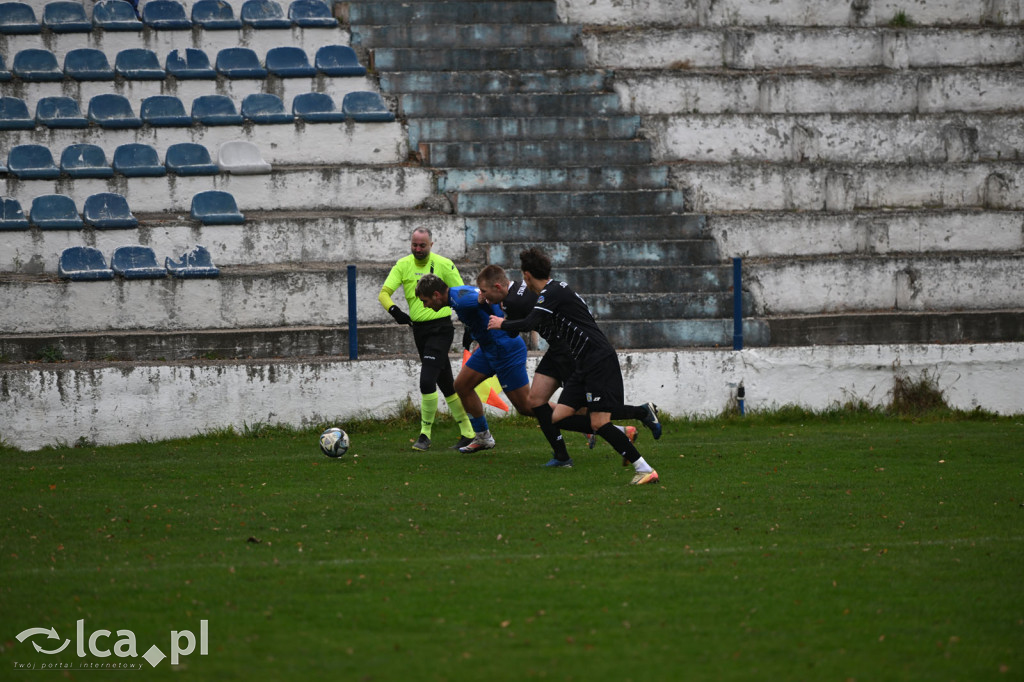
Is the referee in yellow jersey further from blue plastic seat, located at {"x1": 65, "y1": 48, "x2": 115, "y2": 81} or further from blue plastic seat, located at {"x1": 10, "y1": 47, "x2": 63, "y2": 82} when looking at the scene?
blue plastic seat, located at {"x1": 10, "y1": 47, "x2": 63, "y2": 82}

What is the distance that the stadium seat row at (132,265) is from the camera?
13.8m

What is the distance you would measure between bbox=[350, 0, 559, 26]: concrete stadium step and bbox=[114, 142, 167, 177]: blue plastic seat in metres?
4.91

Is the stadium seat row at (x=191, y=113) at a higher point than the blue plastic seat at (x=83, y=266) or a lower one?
higher

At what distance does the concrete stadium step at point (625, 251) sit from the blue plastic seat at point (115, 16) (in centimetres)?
820

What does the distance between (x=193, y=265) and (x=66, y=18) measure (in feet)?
24.2

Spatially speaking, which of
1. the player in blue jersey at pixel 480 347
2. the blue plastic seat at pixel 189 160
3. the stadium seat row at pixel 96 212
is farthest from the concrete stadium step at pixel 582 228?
the player in blue jersey at pixel 480 347

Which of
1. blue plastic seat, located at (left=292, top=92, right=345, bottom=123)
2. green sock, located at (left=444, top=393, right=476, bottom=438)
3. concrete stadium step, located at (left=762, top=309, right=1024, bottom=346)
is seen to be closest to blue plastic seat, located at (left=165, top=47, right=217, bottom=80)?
blue plastic seat, located at (left=292, top=92, right=345, bottom=123)

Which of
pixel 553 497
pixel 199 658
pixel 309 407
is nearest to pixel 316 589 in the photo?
pixel 199 658

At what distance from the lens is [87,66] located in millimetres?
17703

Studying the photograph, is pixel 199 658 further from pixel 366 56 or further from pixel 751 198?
pixel 366 56

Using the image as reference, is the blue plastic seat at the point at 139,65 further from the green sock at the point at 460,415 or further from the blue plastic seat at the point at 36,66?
the green sock at the point at 460,415

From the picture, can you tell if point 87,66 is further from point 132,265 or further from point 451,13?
point 451,13

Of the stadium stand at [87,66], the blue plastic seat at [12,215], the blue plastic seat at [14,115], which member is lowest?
the blue plastic seat at [12,215]

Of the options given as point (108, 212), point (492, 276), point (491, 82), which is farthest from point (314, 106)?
point (492, 276)
